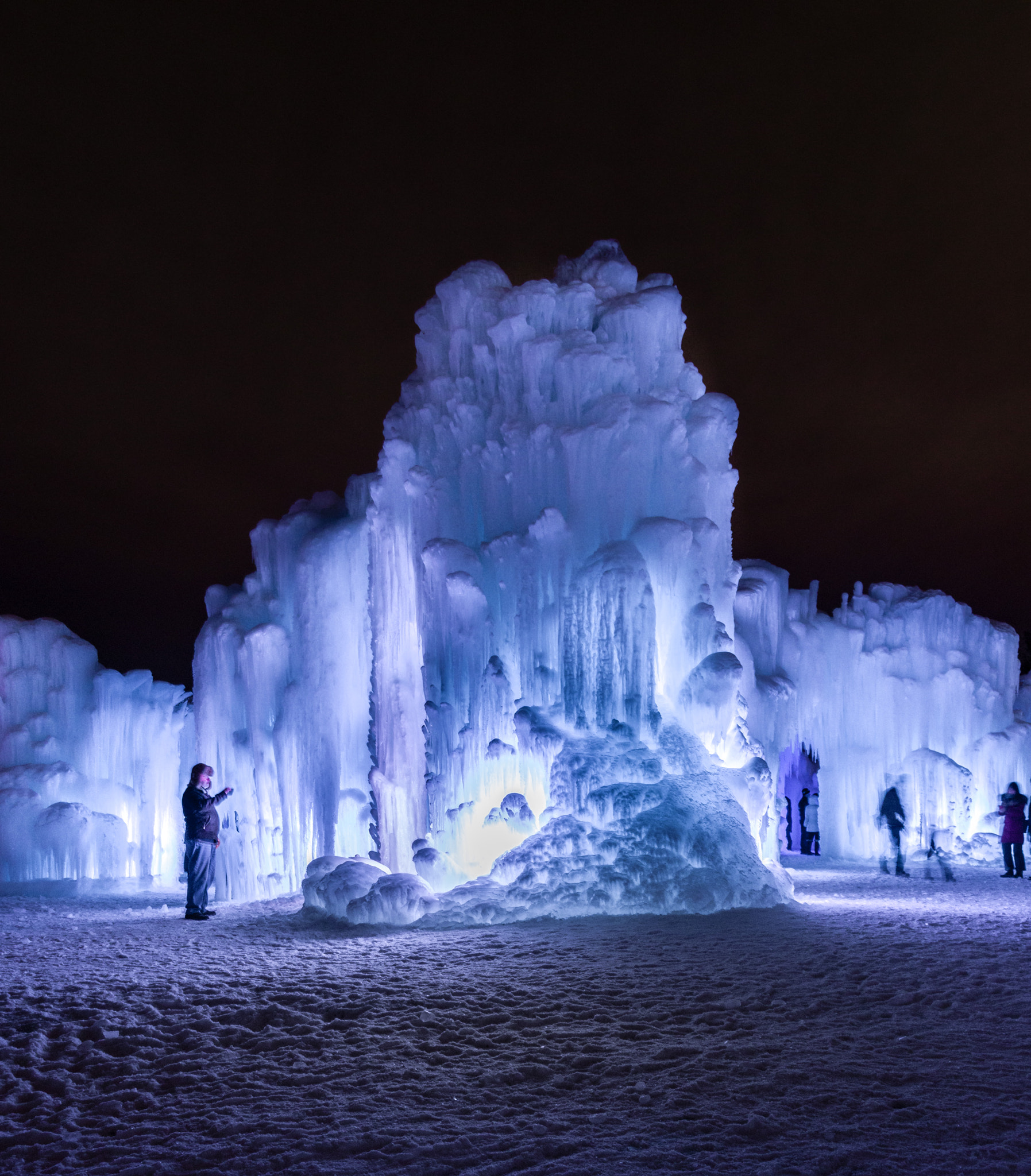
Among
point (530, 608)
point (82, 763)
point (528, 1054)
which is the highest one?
point (530, 608)

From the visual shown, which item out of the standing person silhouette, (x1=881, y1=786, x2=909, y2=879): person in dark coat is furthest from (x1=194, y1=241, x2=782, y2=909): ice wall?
the standing person silhouette

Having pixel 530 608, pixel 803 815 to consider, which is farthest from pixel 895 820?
pixel 803 815

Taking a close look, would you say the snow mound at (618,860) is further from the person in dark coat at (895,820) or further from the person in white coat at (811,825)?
the person in white coat at (811,825)

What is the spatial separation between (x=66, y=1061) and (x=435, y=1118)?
2.23 m

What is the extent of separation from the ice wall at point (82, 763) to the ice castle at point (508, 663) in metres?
0.09

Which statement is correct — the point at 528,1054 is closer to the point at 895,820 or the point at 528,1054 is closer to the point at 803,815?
the point at 895,820

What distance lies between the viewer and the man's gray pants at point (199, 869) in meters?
11.1

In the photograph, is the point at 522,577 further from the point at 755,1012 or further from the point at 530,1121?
the point at 530,1121

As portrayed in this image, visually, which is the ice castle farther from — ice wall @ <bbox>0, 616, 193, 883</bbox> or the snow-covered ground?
the snow-covered ground

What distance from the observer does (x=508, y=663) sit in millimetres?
12625

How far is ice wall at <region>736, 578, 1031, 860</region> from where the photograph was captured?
20688mm

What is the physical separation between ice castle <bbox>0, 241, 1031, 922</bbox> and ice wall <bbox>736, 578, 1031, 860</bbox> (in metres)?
1.02

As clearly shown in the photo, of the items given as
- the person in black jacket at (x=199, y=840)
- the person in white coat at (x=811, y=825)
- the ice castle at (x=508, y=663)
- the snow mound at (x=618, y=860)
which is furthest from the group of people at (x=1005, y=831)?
the person in black jacket at (x=199, y=840)

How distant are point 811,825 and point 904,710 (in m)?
9.03
